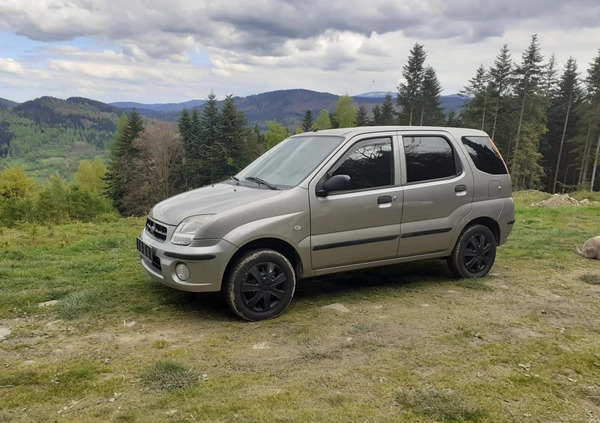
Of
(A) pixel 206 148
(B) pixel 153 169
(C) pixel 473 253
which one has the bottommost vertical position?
(B) pixel 153 169

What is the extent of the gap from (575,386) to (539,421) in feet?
2.36

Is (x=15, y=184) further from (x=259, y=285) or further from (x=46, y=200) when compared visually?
(x=259, y=285)

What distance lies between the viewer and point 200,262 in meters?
4.53

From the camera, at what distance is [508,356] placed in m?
3.95

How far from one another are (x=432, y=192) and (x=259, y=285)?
8.35ft

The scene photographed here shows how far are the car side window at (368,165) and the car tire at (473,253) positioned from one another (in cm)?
150

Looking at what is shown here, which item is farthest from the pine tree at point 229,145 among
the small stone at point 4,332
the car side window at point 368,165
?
the small stone at point 4,332

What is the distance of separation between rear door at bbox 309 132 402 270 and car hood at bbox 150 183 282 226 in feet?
2.07

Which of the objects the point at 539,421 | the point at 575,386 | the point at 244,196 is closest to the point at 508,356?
the point at 575,386

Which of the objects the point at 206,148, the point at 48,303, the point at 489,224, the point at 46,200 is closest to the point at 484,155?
the point at 489,224

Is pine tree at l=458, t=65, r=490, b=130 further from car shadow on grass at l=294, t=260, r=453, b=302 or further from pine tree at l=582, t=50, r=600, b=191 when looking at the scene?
car shadow on grass at l=294, t=260, r=453, b=302

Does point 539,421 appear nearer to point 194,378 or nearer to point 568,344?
point 568,344

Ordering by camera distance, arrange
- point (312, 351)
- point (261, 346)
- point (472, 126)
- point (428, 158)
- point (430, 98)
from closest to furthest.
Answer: point (312, 351), point (261, 346), point (428, 158), point (472, 126), point (430, 98)

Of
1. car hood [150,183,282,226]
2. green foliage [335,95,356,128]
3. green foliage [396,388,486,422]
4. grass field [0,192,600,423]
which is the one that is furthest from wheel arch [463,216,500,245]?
green foliage [335,95,356,128]
